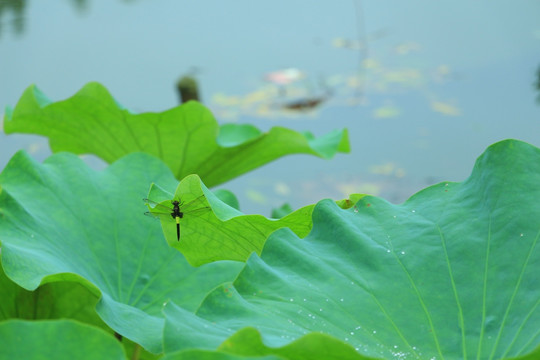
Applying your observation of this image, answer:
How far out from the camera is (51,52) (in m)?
4.57

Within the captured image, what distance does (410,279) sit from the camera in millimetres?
759

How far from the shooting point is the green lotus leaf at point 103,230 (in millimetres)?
939

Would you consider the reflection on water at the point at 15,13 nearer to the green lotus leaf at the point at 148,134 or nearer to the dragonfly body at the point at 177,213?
the green lotus leaf at the point at 148,134

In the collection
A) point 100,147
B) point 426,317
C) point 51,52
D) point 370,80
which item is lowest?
point 426,317

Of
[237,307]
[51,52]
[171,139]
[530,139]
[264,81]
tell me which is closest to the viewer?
[237,307]

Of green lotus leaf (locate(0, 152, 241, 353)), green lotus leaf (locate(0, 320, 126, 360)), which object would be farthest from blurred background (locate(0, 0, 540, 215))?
green lotus leaf (locate(0, 320, 126, 360))

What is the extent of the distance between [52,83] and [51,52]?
→ 456 mm

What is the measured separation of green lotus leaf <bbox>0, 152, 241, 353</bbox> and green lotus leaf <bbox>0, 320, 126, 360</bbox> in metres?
0.36

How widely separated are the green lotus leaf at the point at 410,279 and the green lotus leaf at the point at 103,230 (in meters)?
0.26

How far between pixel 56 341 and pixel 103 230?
558mm

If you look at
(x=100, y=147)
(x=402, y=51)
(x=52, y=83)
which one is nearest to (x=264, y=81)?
(x=402, y=51)

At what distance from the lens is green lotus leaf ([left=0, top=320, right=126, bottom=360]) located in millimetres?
509

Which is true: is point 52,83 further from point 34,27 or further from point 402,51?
point 402,51

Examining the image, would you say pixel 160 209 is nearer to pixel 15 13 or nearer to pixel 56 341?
pixel 56 341
